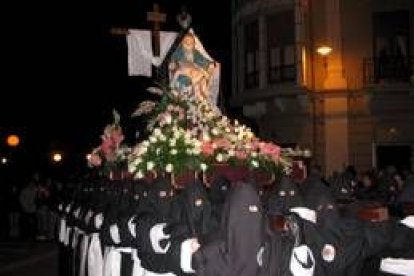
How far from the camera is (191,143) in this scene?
983 centimetres

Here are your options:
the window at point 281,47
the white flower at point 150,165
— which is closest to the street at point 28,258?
the white flower at point 150,165

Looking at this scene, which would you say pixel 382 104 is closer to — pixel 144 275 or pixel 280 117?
pixel 280 117

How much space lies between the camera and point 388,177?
→ 14648 mm

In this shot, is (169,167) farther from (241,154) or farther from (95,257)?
(95,257)

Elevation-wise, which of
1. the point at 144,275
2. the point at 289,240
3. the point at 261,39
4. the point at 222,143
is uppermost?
the point at 261,39

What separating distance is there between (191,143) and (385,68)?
16.6 m

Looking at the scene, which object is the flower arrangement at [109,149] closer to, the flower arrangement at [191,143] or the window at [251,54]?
the flower arrangement at [191,143]

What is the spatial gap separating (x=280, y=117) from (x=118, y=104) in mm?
22278

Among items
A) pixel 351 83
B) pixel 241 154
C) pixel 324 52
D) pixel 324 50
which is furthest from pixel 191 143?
pixel 351 83

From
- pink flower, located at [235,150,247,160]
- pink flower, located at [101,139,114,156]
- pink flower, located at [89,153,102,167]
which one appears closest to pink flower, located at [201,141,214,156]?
pink flower, located at [235,150,247,160]

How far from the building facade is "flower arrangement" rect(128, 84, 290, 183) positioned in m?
13.8

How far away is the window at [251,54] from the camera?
2791 centimetres

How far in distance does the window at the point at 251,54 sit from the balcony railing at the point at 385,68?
3.97 m

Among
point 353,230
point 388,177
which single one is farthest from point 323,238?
point 388,177
